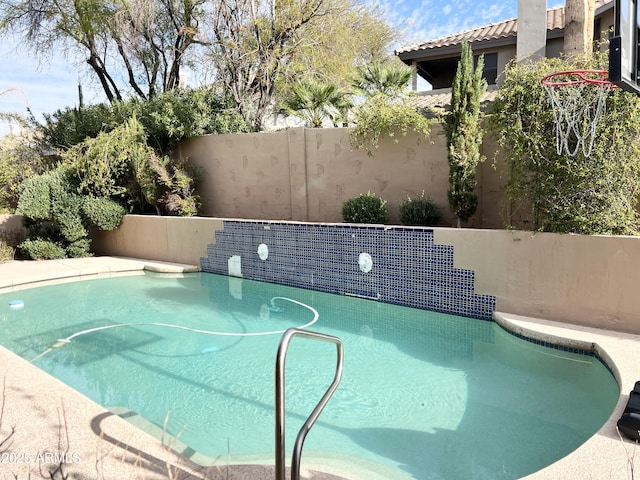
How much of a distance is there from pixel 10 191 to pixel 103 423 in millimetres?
13593

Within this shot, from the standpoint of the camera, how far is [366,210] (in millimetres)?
8938

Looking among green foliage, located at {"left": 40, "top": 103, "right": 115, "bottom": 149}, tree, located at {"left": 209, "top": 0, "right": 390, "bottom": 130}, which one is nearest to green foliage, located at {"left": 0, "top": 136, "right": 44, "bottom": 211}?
green foliage, located at {"left": 40, "top": 103, "right": 115, "bottom": 149}

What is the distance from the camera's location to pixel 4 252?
12.1 meters

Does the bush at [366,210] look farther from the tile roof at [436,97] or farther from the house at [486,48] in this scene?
the tile roof at [436,97]

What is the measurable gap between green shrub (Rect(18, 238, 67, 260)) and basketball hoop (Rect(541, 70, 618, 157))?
39.2 feet

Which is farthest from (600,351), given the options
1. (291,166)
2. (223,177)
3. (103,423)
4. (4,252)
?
(4,252)

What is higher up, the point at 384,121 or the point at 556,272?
the point at 384,121

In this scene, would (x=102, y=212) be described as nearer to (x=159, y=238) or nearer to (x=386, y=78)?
(x=159, y=238)

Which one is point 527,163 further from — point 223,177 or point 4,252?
point 4,252

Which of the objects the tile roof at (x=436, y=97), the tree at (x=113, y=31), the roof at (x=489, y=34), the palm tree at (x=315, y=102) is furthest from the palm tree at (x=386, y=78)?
the tree at (x=113, y=31)

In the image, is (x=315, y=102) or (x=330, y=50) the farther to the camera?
(x=330, y=50)

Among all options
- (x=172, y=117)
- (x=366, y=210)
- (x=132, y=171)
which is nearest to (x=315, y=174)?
(x=366, y=210)

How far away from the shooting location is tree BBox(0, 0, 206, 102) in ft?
48.8

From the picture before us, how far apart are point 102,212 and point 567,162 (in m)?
10.9
